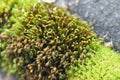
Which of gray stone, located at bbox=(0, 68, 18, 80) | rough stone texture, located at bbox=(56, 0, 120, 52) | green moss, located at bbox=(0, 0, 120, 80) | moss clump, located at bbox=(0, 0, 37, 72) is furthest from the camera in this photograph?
gray stone, located at bbox=(0, 68, 18, 80)

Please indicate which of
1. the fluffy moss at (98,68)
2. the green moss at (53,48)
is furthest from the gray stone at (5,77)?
the fluffy moss at (98,68)

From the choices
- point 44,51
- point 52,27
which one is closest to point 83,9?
point 52,27

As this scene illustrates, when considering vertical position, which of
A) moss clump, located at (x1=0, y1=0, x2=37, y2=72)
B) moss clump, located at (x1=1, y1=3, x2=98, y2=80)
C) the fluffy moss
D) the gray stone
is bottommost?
the gray stone

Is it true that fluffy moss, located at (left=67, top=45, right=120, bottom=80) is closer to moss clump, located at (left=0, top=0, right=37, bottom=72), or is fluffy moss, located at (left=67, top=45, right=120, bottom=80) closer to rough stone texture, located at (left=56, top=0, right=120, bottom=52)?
rough stone texture, located at (left=56, top=0, right=120, bottom=52)

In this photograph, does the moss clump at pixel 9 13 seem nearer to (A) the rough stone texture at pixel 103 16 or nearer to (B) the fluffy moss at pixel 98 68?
(A) the rough stone texture at pixel 103 16

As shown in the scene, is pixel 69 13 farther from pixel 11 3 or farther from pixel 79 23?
pixel 11 3

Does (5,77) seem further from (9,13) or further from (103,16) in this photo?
(103,16)

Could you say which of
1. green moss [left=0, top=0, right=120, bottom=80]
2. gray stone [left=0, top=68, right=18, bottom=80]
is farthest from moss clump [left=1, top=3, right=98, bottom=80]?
gray stone [left=0, top=68, right=18, bottom=80]
